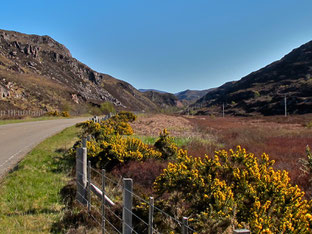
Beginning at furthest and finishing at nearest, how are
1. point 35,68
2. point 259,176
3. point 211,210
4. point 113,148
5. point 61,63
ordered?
1. point 61,63
2. point 35,68
3. point 113,148
4. point 259,176
5. point 211,210

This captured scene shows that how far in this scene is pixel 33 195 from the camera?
590cm

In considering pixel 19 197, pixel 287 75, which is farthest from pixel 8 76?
pixel 287 75

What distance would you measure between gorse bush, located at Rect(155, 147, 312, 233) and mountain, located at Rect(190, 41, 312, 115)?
7750 cm

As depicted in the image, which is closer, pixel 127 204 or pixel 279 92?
pixel 127 204

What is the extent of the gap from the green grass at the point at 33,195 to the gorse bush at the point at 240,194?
2.17 m

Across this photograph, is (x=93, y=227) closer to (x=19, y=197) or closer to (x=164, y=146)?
(x=19, y=197)

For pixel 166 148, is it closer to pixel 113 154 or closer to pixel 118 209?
pixel 113 154

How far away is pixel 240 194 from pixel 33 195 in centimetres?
439

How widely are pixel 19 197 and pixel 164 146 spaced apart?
5.07 meters

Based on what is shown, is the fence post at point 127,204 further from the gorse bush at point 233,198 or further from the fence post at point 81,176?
the fence post at point 81,176

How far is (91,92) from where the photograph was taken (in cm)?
12644

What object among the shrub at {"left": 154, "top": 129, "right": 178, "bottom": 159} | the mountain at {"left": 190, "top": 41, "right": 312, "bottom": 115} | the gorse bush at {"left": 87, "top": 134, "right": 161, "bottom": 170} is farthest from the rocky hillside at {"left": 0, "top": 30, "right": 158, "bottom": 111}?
the mountain at {"left": 190, "top": 41, "right": 312, "bottom": 115}

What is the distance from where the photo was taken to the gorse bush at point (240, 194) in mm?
3307

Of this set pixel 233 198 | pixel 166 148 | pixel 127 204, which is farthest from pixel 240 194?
pixel 166 148
